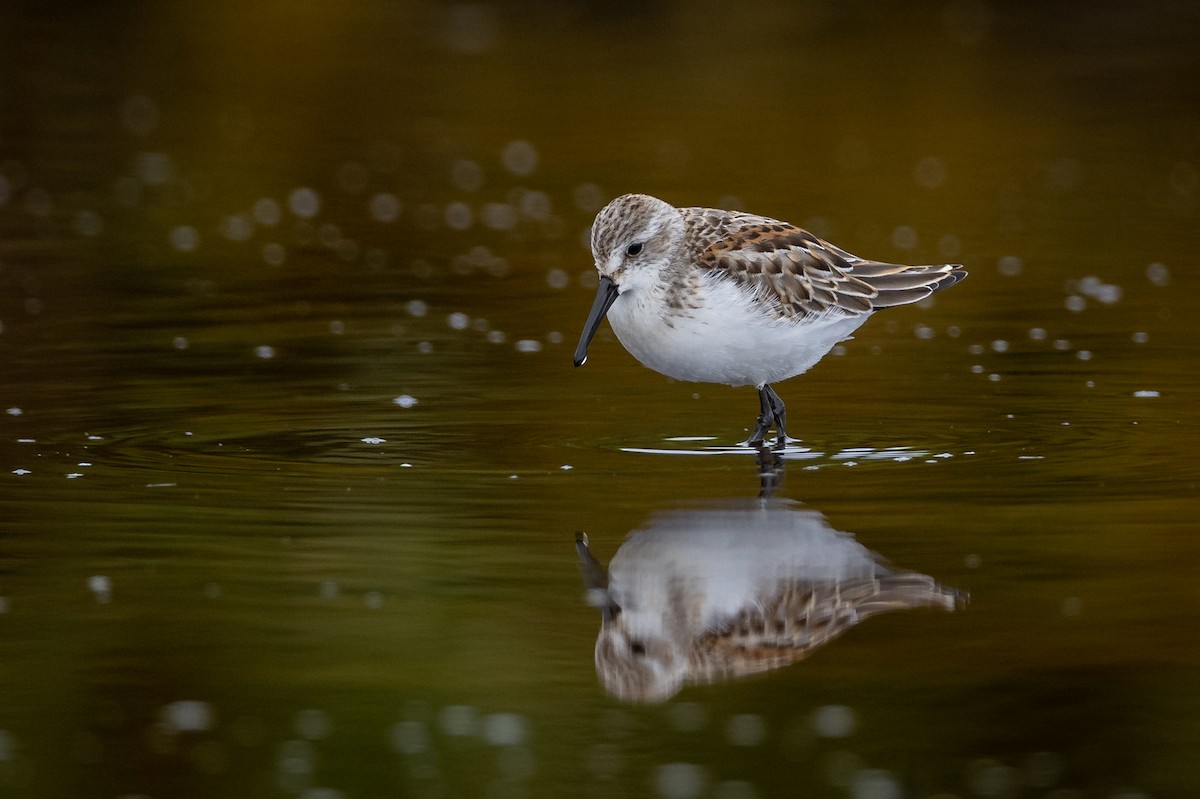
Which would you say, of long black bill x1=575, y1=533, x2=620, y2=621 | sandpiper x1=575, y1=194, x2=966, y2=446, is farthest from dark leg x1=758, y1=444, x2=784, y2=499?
long black bill x1=575, y1=533, x2=620, y2=621

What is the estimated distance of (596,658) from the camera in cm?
877

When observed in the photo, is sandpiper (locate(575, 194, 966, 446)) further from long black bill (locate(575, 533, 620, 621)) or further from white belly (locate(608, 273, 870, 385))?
long black bill (locate(575, 533, 620, 621))

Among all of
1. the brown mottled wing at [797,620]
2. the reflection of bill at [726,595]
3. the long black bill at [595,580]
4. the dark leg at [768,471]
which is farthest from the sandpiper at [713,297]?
the brown mottled wing at [797,620]

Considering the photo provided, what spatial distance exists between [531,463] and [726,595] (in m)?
3.21

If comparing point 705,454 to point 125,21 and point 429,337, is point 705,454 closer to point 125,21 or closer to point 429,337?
point 429,337

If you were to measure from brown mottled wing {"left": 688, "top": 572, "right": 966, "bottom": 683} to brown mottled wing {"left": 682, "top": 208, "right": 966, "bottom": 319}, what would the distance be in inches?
120

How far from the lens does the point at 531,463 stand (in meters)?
12.4

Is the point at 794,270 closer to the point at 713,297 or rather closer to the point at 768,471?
the point at 713,297

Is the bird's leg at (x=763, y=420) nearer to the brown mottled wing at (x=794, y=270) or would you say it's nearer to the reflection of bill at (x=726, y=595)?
the brown mottled wing at (x=794, y=270)

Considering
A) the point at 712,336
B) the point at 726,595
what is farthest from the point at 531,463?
the point at 726,595

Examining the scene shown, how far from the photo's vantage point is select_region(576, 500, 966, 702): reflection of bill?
28.6ft

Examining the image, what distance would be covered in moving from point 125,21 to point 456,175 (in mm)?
18448

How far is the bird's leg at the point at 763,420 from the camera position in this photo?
42.7ft

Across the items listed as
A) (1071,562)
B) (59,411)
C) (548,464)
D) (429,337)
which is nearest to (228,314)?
(429,337)
